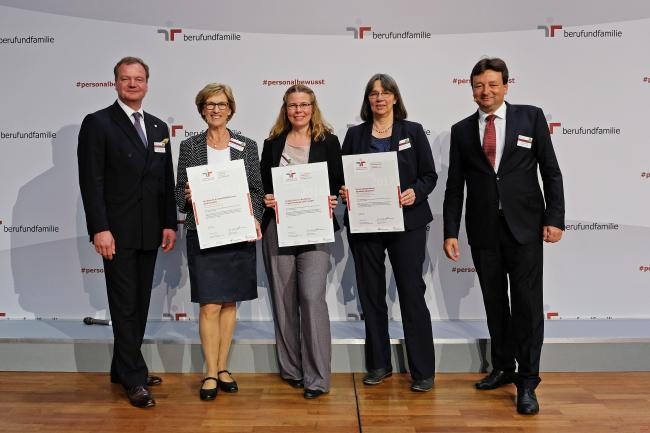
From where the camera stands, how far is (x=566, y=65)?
159 inches

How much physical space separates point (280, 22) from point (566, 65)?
1953 millimetres

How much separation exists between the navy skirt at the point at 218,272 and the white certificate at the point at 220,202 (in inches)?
4.9

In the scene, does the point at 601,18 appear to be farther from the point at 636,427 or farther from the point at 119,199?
the point at 119,199

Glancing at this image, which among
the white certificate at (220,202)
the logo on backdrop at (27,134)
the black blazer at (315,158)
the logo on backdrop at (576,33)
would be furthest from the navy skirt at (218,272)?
the logo on backdrop at (576,33)

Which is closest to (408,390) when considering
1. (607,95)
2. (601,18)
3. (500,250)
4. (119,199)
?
(500,250)

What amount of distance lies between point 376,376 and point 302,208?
108 cm

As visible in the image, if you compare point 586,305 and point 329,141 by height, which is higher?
point 329,141

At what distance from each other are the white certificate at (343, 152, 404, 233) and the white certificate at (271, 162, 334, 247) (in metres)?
0.14

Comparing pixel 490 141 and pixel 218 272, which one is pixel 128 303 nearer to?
pixel 218 272

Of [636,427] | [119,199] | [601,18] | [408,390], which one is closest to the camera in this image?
[636,427]

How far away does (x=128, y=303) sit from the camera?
10.2 feet

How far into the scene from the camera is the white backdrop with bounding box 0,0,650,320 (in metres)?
4.04

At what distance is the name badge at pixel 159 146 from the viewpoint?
10.4ft

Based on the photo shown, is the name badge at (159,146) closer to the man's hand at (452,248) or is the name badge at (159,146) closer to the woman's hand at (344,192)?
the woman's hand at (344,192)
